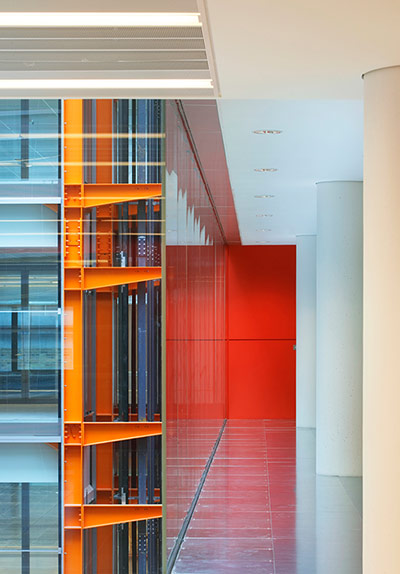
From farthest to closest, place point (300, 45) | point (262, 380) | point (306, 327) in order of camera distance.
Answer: point (262, 380)
point (306, 327)
point (300, 45)

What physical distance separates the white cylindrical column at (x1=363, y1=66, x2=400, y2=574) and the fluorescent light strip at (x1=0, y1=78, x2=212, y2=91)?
1200 mm

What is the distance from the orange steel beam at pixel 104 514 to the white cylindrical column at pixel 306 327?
13.9 m

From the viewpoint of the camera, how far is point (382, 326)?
611 centimetres

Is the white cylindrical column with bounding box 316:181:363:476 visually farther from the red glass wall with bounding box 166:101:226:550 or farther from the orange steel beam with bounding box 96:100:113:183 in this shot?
the orange steel beam with bounding box 96:100:113:183

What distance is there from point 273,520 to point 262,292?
15.4 metres

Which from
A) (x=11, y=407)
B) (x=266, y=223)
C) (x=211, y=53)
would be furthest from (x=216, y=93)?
(x=266, y=223)

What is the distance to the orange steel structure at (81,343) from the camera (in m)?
6.40

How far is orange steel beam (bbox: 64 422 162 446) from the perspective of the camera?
6441mm

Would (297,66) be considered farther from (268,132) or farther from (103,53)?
(268,132)

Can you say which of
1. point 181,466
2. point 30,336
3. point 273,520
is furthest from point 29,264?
point 273,520

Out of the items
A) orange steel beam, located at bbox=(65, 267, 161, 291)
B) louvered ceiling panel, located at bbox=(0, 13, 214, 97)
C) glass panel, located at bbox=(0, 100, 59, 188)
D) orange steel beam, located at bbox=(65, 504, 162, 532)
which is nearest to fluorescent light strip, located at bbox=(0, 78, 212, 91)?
louvered ceiling panel, located at bbox=(0, 13, 214, 97)

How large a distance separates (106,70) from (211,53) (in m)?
0.65

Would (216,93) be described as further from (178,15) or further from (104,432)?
(104,432)

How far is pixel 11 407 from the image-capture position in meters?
6.12
